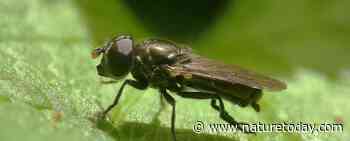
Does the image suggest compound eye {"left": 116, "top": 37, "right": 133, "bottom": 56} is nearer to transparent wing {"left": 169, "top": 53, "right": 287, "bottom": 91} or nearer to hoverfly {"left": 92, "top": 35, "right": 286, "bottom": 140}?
hoverfly {"left": 92, "top": 35, "right": 286, "bottom": 140}

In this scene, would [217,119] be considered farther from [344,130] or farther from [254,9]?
[254,9]

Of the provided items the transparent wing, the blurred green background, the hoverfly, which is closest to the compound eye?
the hoverfly

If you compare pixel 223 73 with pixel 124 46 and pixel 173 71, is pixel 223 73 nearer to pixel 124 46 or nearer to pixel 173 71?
pixel 173 71

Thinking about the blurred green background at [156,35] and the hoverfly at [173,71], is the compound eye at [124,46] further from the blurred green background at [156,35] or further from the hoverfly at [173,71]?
the blurred green background at [156,35]

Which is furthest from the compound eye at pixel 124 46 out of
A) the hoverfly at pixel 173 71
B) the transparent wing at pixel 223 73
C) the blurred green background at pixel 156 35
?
the blurred green background at pixel 156 35

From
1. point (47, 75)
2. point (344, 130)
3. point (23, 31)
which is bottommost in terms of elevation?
point (344, 130)

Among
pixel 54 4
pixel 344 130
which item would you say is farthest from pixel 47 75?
pixel 344 130
